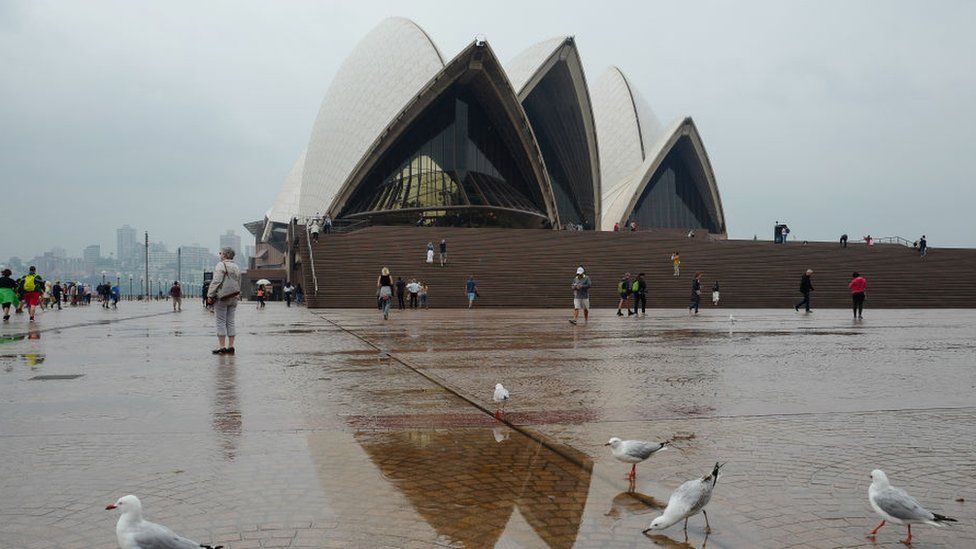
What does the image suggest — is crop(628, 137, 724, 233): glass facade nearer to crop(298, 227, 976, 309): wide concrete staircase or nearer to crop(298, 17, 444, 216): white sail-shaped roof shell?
crop(298, 17, 444, 216): white sail-shaped roof shell

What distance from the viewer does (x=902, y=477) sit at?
10.8 ft

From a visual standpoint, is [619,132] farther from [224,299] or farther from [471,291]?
[224,299]

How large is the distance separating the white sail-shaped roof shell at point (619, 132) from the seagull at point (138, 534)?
59220mm

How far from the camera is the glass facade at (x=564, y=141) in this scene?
50.5 m

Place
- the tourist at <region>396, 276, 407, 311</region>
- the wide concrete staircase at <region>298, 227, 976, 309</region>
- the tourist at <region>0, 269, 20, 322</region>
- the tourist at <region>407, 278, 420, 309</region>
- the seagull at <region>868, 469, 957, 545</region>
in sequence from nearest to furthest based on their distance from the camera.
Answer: the seagull at <region>868, 469, 957, 545</region> → the tourist at <region>0, 269, 20, 322</region> → the tourist at <region>407, 278, 420, 309</region> → the tourist at <region>396, 276, 407, 311</region> → the wide concrete staircase at <region>298, 227, 976, 309</region>

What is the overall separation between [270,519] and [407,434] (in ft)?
5.06

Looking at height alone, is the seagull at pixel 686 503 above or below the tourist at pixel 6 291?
below

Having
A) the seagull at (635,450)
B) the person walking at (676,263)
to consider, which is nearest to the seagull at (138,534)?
the seagull at (635,450)

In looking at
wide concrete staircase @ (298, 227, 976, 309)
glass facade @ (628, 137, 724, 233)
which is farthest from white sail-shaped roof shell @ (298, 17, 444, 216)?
glass facade @ (628, 137, 724, 233)

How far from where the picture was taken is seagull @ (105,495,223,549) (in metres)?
2.16

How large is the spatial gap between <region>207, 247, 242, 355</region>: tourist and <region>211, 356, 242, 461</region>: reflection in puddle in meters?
1.78

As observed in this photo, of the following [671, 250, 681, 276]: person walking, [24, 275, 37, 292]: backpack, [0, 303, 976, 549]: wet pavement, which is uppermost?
[671, 250, 681, 276]: person walking

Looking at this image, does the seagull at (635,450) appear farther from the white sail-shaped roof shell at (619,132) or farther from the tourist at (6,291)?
the white sail-shaped roof shell at (619,132)

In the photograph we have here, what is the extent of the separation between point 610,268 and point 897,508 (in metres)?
26.8
